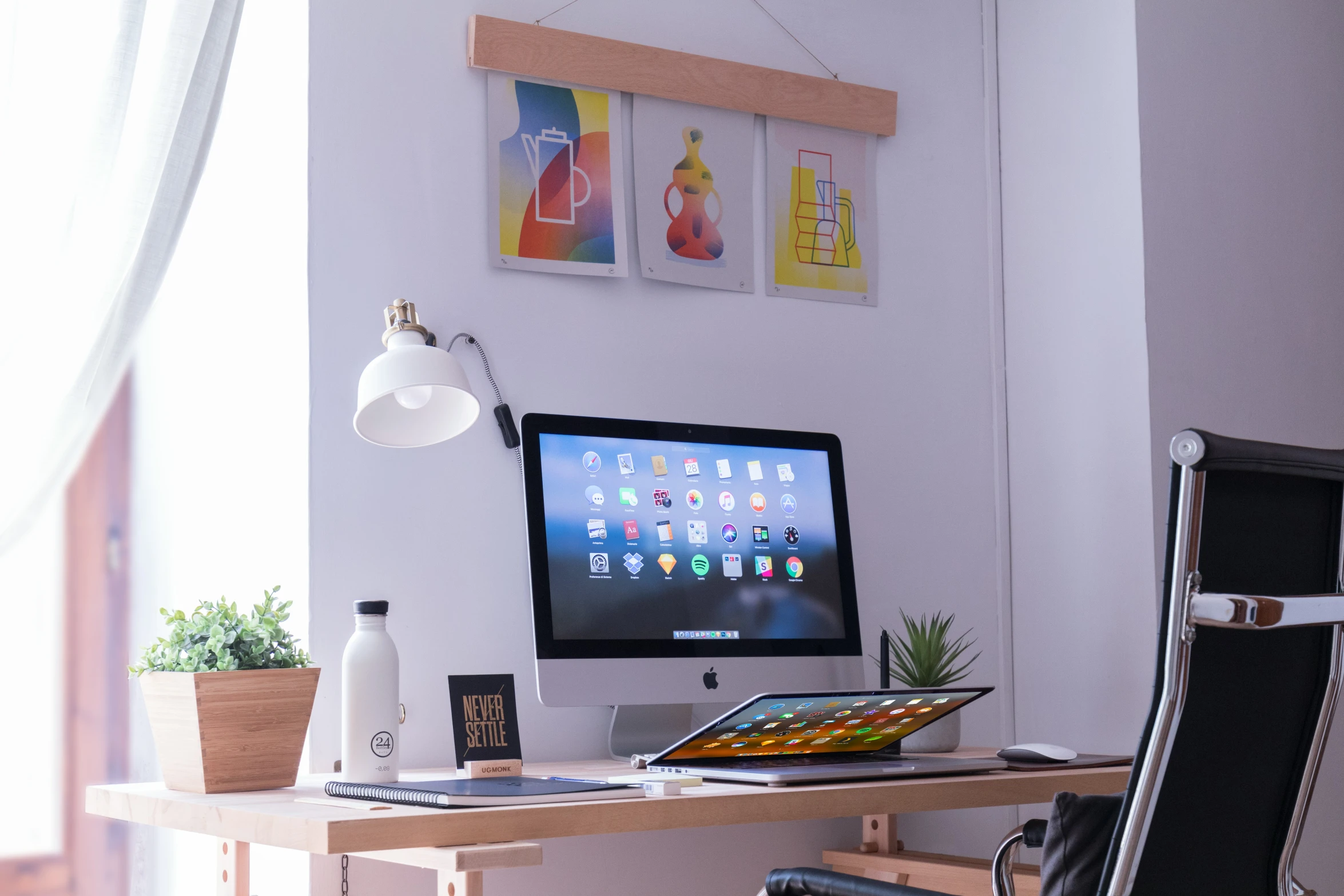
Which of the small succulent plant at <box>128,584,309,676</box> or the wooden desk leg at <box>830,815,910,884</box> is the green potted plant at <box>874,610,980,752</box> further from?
the small succulent plant at <box>128,584,309,676</box>

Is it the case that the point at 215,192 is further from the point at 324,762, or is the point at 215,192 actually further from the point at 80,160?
the point at 324,762

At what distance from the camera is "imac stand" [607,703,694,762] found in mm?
2008

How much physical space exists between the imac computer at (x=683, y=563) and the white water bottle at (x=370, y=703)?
0.27m

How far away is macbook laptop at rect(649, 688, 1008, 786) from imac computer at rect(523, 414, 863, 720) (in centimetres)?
18

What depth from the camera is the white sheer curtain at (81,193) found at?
1796 millimetres

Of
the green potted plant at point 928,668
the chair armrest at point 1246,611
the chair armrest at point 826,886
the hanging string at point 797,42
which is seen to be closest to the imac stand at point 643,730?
→ the green potted plant at point 928,668

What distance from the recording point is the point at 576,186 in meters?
2.26

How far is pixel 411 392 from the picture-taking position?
1821 mm

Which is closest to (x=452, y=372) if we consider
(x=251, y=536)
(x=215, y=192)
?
(x=251, y=536)

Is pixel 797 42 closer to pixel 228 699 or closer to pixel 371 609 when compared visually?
pixel 371 609

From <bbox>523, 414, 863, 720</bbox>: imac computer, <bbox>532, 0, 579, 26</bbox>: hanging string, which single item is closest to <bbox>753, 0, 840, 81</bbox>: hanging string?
<bbox>532, 0, 579, 26</bbox>: hanging string

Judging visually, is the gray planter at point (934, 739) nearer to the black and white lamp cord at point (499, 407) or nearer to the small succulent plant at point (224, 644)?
the black and white lamp cord at point (499, 407)

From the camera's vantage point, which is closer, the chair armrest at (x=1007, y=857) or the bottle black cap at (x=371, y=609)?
the chair armrest at (x=1007, y=857)

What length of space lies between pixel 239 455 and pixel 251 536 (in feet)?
0.48
